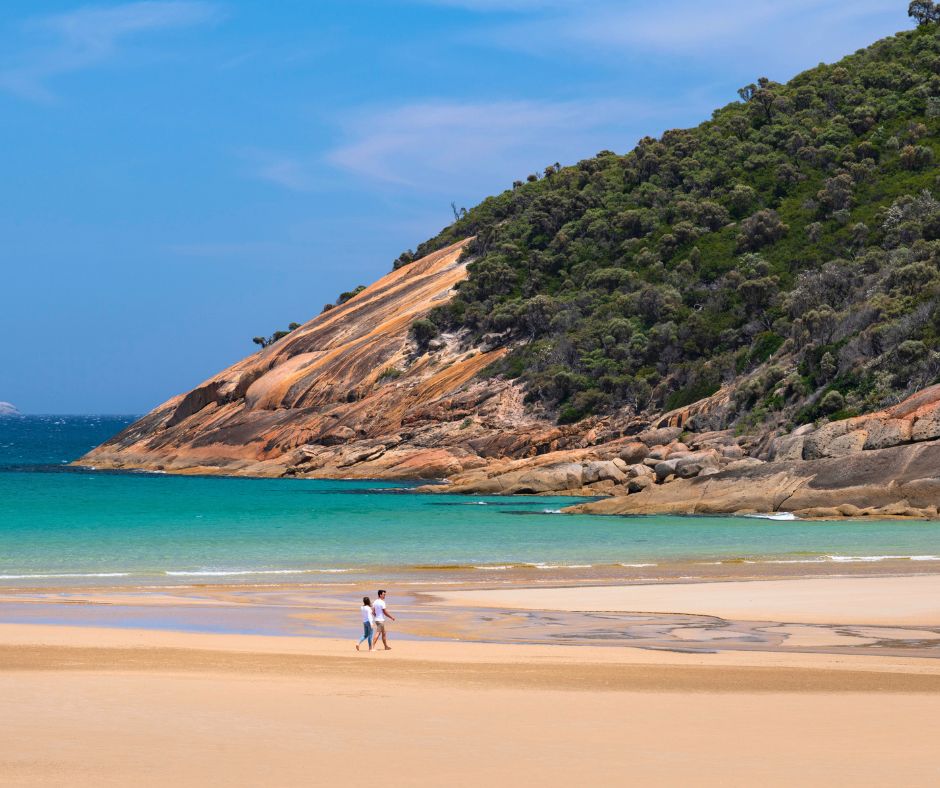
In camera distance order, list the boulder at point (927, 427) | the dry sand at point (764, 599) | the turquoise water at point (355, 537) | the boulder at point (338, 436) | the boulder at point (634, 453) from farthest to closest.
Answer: the boulder at point (338, 436) < the boulder at point (634, 453) < the boulder at point (927, 427) < the turquoise water at point (355, 537) < the dry sand at point (764, 599)

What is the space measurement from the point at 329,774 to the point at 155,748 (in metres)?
2.00

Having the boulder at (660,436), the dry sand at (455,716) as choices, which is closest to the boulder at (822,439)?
the boulder at (660,436)

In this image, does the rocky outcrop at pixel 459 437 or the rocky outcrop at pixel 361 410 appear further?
the rocky outcrop at pixel 361 410

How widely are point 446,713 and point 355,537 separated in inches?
1148

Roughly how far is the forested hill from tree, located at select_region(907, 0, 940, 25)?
1.54 metres

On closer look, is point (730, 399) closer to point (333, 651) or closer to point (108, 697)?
point (333, 651)

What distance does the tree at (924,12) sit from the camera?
343 feet

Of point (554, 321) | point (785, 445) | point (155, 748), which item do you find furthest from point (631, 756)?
point (554, 321)

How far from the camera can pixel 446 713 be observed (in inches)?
533

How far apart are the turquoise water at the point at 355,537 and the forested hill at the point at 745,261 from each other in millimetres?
15974

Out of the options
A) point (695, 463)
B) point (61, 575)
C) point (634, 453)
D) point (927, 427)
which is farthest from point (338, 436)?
point (61, 575)

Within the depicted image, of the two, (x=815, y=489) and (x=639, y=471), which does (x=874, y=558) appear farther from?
(x=639, y=471)

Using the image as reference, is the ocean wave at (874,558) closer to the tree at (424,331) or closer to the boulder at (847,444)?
the boulder at (847,444)

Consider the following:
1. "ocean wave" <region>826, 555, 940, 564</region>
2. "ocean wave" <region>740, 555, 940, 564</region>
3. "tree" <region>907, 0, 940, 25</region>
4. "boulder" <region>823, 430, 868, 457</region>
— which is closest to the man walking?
"ocean wave" <region>740, 555, 940, 564</region>
